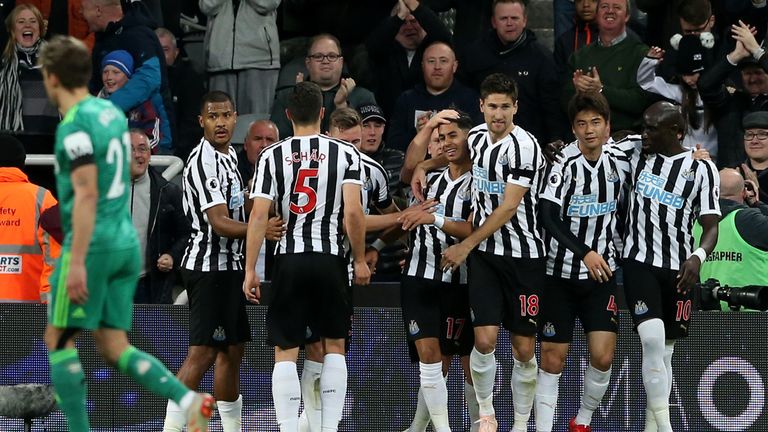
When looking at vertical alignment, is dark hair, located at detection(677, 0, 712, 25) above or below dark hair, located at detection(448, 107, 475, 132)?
above

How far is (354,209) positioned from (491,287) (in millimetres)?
1085

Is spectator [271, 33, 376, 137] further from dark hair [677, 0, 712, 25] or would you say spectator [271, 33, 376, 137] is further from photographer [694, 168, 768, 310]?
photographer [694, 168, 768, 310]

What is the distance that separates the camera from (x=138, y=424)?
1064cm

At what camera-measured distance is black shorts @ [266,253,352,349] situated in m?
9.10

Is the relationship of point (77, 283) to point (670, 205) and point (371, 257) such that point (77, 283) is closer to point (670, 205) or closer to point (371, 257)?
point (371, 257)

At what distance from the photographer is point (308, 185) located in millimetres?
9203

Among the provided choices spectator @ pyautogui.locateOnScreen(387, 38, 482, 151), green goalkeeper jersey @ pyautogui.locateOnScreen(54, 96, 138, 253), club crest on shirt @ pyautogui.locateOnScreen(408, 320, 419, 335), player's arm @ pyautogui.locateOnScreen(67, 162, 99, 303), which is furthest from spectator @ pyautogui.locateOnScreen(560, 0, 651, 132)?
player's arm @ pyautogui.locateOnScreen(67, 162, 99, 303)

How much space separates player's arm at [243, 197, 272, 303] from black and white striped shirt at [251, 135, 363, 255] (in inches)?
4.2

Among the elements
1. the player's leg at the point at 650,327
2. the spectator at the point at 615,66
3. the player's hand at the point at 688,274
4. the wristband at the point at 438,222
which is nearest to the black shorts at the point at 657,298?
the player's leg at the point at 650,327

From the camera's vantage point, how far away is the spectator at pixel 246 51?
43.8 ft

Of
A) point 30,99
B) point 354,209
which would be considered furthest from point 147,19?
point 354,209

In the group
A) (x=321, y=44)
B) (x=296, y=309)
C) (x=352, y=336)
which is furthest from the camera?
(x=321, y=44)

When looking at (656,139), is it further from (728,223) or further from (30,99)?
(30,99)

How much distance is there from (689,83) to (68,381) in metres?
6.64
